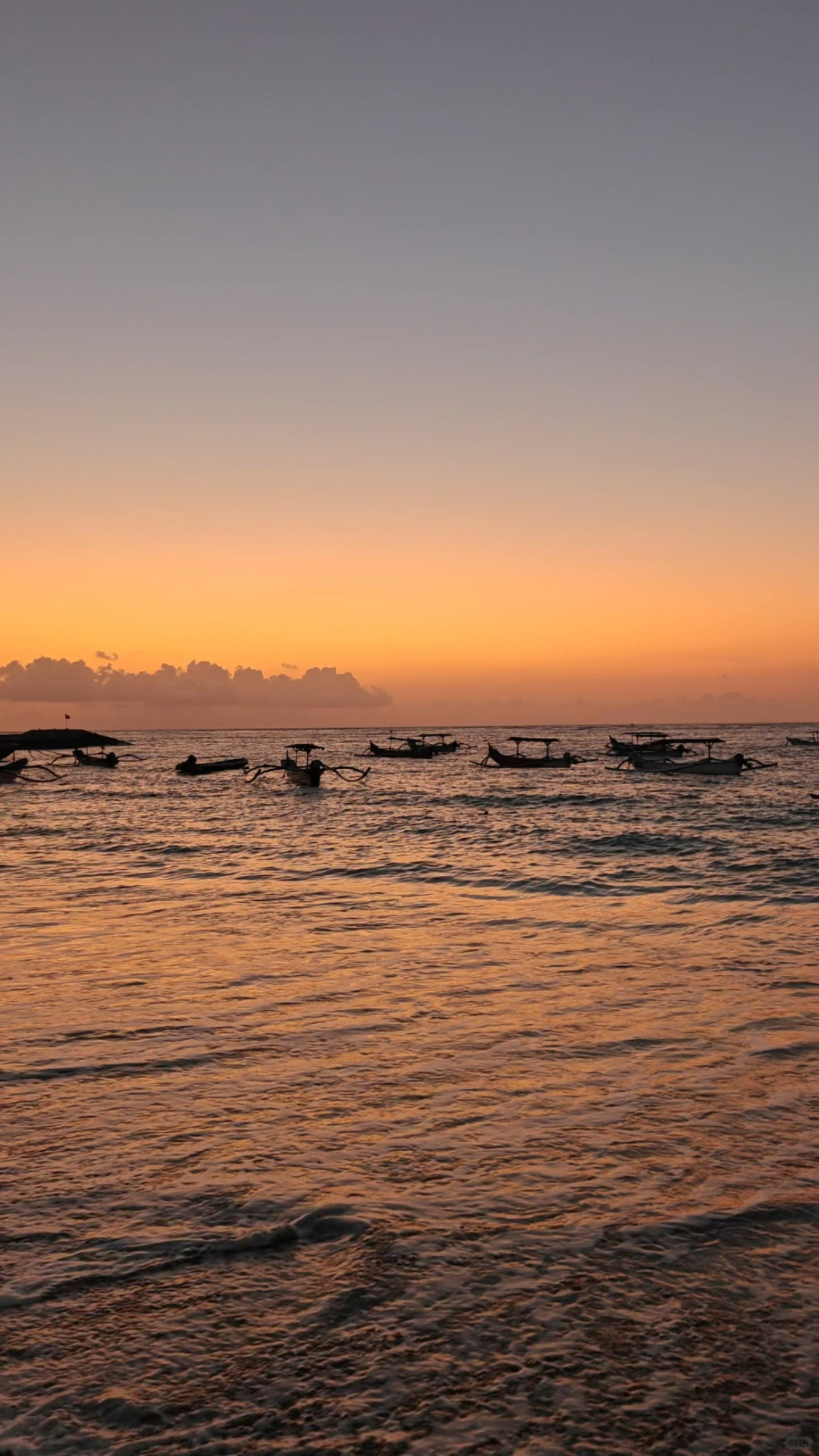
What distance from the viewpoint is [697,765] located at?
7719 cm

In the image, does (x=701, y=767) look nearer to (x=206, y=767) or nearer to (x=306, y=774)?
(x=306, y=774)

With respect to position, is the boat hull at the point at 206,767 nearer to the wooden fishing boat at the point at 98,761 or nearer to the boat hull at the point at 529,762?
the wooden fishing boat at the point at 98,761

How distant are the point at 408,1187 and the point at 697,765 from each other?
74383 mm

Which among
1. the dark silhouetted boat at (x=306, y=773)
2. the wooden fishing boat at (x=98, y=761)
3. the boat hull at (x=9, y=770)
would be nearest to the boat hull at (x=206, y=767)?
the dark silhouetted boat at (x=306, y=773)

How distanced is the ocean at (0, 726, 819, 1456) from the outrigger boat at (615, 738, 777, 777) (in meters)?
54.3

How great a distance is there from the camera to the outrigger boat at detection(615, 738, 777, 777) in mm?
74625

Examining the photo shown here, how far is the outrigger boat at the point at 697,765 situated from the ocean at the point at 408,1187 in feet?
178

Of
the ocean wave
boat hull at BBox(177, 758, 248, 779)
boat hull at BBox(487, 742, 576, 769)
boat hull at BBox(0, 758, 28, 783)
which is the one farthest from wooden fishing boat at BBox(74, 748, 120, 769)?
the ocean wave

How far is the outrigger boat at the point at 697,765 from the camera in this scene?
245 ft

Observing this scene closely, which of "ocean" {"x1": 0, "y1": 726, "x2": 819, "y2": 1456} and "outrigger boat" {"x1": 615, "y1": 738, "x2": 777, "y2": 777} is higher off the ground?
"ocean" {"x1": 0, "y1": 726, "x2": 819, "y2": 1456}

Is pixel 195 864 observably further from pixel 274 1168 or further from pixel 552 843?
pixel 274 1168

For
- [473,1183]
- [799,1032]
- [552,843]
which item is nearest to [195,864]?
[552,843]

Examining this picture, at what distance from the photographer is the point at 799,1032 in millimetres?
11039

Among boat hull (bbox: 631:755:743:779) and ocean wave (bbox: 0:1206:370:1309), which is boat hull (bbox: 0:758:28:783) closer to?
boat hull (bbox: 631:755:743:779)
